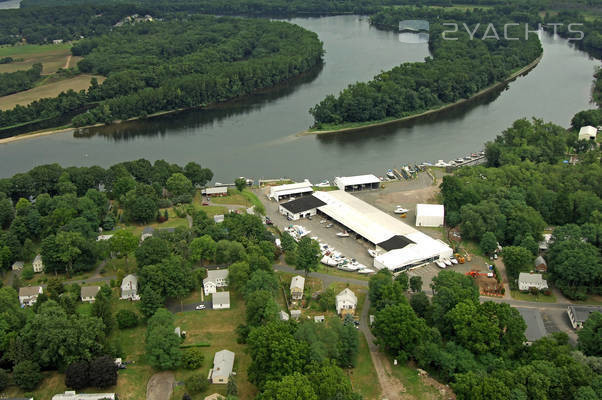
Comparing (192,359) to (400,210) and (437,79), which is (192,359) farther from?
(437,79)

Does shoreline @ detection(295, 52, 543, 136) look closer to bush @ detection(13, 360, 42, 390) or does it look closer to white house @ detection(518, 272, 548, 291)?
white house @ detection(518, 272, 548, 291)

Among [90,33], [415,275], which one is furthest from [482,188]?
[90,33]

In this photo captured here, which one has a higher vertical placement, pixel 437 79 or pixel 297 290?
pixel 437 79

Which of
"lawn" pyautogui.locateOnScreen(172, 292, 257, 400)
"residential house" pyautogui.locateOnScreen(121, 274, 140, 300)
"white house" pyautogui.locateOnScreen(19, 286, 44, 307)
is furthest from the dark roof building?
"white house" pyautogui.locateOnScreen(19, 286, 44, 307)

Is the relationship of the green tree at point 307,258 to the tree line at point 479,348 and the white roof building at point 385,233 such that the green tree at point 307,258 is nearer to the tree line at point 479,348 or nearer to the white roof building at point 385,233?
the white roof building at point 385,233

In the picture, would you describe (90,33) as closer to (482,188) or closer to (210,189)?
(210,189)

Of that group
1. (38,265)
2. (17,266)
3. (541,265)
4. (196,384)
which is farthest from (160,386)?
(541,265)
